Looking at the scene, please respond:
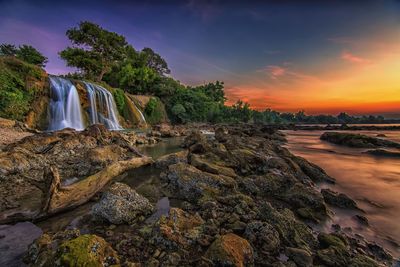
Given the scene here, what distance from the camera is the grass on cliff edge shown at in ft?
54.9

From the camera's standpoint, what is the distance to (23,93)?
19.5 meters

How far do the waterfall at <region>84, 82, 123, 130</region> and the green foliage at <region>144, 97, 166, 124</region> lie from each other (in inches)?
399

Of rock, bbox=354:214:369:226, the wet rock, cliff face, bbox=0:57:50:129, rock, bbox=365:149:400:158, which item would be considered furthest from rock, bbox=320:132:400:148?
cliff face, bbox=0:57:50:129

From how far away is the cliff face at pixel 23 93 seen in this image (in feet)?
55.5

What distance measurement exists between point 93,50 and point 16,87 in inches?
930

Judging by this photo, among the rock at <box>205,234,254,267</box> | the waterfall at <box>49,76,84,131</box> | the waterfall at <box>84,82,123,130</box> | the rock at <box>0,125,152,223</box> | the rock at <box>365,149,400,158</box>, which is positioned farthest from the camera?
the waterfall at <box>84,82,123,130</box>

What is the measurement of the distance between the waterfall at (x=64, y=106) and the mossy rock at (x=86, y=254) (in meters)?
22.1

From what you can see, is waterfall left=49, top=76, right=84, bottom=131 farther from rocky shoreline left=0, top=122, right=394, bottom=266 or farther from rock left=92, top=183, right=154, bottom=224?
rock left=92, top=183, right=154, bottom=224

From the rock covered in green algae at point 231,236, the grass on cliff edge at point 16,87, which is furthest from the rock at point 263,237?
the grass on cliff edge at point 16,87

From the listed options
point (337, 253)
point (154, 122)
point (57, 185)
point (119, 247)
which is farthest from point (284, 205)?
point (154, 122)

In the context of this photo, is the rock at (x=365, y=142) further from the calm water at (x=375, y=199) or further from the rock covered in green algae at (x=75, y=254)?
the rock covered in green algae at (x=75, y=254)

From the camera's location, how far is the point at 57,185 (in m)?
4.41

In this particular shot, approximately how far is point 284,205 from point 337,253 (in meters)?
2.15

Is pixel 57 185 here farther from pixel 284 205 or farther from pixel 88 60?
pixel 88 60
